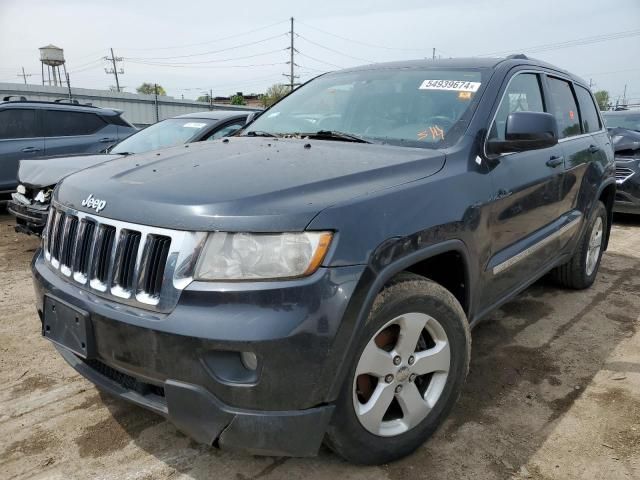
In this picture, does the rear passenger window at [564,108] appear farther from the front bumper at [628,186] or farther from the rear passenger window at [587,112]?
the front bumper at [628,186]

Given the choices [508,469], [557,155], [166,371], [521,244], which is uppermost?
[557,155]

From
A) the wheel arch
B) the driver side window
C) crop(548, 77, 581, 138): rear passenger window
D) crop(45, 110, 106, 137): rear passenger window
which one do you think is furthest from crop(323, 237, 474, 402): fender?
crop(45, 110, 106, 137): rear passenger window

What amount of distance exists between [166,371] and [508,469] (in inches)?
59.1

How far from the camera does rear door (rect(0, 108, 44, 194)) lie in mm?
7656

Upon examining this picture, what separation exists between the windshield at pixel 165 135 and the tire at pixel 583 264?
13.1 feet

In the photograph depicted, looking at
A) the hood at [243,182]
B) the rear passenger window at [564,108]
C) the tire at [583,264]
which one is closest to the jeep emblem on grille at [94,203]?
the hood at [243,182]

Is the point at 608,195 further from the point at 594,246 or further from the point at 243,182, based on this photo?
the point at 243,182

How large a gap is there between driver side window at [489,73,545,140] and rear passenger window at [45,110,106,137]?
694 cm

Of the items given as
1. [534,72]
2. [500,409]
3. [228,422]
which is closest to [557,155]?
[534,72]

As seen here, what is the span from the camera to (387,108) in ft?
9.92

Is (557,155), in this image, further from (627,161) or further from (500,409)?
(627,161)

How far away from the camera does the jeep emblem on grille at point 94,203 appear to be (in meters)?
2.08

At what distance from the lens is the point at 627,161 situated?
760 cm

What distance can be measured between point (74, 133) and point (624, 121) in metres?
8.88
